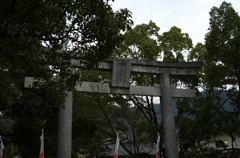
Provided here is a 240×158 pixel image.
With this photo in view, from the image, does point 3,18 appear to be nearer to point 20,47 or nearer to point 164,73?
point 20,47

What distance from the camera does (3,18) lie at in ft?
17.5

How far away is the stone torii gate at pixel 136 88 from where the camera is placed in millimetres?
9789

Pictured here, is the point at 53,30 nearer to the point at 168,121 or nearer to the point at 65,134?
the point at 65,134

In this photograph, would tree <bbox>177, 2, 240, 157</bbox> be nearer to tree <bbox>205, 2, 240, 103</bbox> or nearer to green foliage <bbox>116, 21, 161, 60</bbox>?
tree <bbox>205, 2, 240, 103</bbox>

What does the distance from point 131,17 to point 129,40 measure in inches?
281

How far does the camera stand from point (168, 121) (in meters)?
11.0

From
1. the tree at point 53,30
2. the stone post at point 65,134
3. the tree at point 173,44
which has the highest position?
the tree at point 173,44

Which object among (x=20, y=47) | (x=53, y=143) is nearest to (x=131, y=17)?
(x=20, y=47)

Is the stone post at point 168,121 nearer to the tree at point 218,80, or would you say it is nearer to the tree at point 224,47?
the tree at point 218,80

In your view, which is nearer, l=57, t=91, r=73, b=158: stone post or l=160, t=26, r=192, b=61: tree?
l=57, t=91, r=73, b=158: stone post

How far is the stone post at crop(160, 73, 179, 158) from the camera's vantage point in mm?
10727

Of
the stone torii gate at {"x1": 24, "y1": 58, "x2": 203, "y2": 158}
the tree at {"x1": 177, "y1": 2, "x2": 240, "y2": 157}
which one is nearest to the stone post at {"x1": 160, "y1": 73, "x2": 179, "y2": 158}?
the stone torii gate at {"x1": 24, "y1": 58, "x2": 203, "y2": 158}

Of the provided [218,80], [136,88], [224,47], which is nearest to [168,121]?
[136,88]

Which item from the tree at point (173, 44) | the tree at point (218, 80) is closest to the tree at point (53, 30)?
the tree at point (218, 80)
